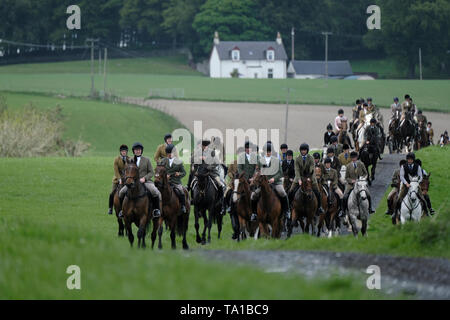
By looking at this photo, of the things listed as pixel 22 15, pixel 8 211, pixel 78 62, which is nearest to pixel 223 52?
pixel 78 62

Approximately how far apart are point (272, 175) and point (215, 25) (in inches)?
4466

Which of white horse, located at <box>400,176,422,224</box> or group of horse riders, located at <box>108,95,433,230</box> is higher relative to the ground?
group of horse riders, located at <box>108,95,433,230</box>

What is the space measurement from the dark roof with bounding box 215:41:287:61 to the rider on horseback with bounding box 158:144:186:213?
348 feet

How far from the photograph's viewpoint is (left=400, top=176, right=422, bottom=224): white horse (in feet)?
70.4

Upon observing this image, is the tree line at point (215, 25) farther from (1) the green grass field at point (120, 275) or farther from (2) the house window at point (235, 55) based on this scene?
(1) the green grass field at point (120, 275)

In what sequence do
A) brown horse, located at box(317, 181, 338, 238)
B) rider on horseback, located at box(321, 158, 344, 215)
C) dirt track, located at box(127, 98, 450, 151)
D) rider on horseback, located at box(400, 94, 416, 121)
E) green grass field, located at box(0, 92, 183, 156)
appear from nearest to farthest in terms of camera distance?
brown horse, located at box(317, 181, 338, 238)
rider on horseback, located at box(321, 158, 344, 215)
rider on horseback, located at box(400, 94, 416, 121)
green grass field, located at box(0, 92, 183, 156)
dirt track, located at box(127, 98, 450, 151)

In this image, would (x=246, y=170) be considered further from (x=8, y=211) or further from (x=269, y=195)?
(x=8, y=211)

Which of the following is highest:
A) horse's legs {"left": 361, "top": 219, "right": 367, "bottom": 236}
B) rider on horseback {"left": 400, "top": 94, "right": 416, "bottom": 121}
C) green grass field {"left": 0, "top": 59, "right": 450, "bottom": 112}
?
green grass field {"left": 0, "top": 59, "right": 450, "bottom": 112}

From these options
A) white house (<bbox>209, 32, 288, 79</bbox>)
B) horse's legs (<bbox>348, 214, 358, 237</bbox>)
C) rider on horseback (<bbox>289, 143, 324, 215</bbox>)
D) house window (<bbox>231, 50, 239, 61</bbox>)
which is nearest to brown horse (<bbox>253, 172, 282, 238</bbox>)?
rider on horseback (<bbox>289, 143, 324, 215</bbox>)

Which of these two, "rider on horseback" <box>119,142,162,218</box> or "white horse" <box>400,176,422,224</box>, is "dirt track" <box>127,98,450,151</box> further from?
"rider on horseback" <box>119,142,162,218</box>

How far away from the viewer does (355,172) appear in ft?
73.1

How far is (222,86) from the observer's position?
10369cm

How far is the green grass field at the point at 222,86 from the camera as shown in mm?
87125

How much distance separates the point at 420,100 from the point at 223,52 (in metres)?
46.1
